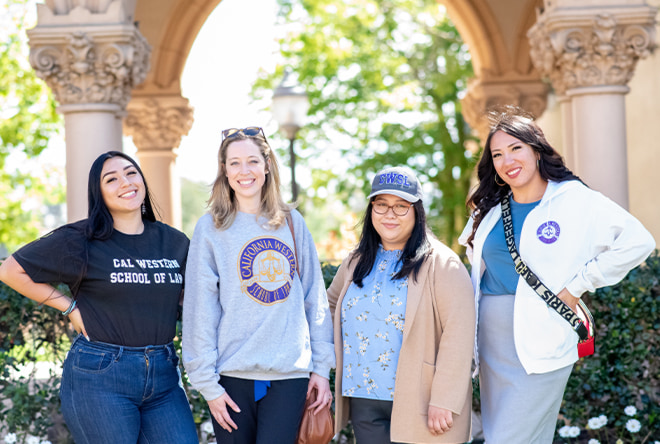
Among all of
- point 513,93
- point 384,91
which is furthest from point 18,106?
point 513,93

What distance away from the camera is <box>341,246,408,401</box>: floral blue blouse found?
3.36 metres

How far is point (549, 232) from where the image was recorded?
131 inches

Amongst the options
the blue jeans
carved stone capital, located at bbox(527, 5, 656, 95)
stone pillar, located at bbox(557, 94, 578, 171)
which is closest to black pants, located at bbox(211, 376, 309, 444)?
the blue jeans

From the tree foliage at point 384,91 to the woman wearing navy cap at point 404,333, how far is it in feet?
47.3

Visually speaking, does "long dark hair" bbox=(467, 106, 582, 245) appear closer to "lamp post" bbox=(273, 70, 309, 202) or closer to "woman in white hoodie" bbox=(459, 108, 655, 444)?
"woman in white hoodie" bbox=(459, 108, 655, 444)

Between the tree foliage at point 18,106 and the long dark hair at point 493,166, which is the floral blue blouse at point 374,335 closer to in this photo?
the long dark hair at point 493,166

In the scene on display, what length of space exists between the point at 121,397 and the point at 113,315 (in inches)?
13.2

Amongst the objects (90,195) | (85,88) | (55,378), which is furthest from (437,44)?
(90,195)

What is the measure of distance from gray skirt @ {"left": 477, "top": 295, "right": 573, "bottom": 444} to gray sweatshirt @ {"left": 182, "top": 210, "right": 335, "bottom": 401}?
2.44 ft

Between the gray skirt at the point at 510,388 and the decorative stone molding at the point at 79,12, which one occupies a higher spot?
the decorative stone molding at the point at 79,12

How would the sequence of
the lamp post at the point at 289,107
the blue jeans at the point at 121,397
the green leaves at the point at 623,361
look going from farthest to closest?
the lamp post at the point at 289,107, the green leaves at the point at 623,361, the blue jeans at the point at 121,397

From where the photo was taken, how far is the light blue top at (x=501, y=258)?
3410mm

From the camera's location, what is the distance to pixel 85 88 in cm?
674

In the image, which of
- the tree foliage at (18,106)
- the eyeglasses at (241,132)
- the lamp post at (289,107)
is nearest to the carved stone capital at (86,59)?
the eyeglasses at (241,132)
